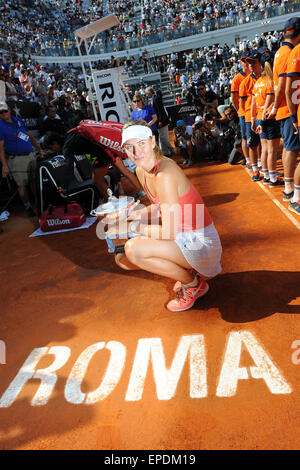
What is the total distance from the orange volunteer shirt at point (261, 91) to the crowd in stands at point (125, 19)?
2352 cm

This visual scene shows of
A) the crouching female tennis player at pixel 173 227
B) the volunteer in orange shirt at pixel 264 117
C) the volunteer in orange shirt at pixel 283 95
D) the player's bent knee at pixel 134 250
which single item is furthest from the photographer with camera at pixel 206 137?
the player's bent knee at pixel 134 250

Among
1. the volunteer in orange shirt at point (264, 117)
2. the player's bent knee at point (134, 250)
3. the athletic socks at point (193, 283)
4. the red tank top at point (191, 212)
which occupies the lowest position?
the athletic socks at point (193, 283)

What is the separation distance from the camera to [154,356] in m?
2.50

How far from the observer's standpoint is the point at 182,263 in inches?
109

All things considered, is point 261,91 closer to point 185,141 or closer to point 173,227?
point 173,227

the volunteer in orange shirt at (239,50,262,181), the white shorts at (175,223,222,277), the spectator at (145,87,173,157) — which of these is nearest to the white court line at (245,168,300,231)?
the volunteer in orange shirt at (239,50,262,181)

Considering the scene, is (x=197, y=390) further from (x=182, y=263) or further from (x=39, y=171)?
(x=39, y=171)

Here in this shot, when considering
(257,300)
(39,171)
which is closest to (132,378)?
(257,300)

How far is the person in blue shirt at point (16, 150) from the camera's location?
6.16 m

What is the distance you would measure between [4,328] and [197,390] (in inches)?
78.9

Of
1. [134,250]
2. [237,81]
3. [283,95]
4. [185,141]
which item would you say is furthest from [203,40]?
[134,250]

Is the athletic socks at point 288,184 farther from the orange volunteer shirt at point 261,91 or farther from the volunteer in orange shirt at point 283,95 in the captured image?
the orange volunteer shirt at point 261,91

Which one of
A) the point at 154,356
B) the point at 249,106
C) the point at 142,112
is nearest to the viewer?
the point at 154,356

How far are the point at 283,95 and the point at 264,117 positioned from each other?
0.61 m
